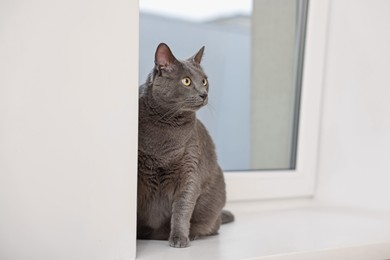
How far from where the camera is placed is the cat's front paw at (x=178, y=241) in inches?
40.4

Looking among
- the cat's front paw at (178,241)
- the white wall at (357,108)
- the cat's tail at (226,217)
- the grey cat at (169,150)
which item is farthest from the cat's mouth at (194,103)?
the white wall at (357,108)

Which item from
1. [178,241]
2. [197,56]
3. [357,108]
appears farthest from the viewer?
[357,108]

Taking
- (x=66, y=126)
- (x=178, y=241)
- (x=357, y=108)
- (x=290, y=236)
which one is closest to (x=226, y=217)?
(x=290, y=236)

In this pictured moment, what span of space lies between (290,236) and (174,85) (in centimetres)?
52

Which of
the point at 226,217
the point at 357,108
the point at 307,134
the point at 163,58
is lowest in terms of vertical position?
the point at 226,217

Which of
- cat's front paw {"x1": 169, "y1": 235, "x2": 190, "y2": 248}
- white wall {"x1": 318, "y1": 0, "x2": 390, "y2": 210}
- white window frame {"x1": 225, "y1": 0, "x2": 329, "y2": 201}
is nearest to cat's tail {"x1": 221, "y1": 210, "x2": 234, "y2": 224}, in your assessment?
white window frame {"x1": 225, "y1": 0, "x2": 329, "y2": 201}

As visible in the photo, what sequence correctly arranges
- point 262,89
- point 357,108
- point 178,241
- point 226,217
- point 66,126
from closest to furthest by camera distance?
point 66,126
point 178,241
point 226,217
point 357,108
point 262,89

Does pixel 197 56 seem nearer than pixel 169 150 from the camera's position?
No

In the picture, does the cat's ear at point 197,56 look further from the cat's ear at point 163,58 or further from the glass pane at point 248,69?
the glass pane at point 248,69

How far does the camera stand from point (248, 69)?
1.55m

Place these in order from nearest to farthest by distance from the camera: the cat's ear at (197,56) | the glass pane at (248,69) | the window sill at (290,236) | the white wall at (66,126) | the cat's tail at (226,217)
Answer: the white wall at (66,126) → the window sill at (290,236) → the cat's ear at (197,56) → the cat's tail at (226,217) → the glass pane at (248,69)

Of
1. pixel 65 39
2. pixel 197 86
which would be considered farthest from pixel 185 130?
pixel 65 39

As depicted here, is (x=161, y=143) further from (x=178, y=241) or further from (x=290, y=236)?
(x=290, y=236)

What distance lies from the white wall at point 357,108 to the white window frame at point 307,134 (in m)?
0.03
